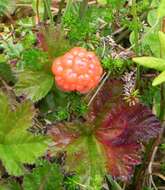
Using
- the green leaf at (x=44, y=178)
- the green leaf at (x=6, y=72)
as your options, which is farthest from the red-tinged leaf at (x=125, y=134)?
the green leaf at (x=6, y=72)

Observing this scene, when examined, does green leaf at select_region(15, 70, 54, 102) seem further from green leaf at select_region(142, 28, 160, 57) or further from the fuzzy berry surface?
green leaf at select_region(142, 28, 160, 57)

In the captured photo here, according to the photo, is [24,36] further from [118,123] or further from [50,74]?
[118,123]

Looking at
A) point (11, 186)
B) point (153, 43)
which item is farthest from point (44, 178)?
point (153, 43)

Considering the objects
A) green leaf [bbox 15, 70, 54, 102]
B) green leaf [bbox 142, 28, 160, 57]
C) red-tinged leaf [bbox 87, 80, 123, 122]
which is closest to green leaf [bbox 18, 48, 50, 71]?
green leaf [bbox 15, 70, 54, 102]

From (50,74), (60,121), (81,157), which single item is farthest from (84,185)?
(50,74)

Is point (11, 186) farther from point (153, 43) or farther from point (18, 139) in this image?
point (153, 43)
